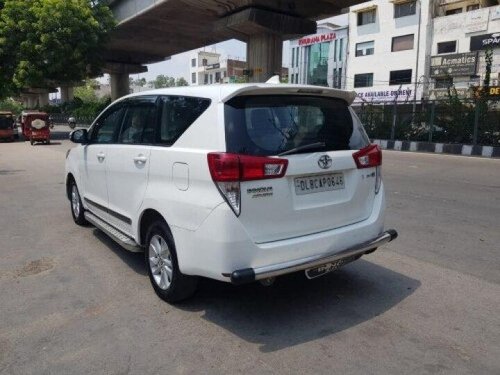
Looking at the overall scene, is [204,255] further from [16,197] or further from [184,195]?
[16,197]

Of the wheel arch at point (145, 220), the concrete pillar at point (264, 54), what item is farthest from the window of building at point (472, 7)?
the wheel arch at point (145, 220)

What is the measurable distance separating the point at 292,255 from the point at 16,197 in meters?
7.16

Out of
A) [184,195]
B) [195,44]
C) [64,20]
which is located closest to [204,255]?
[184,195]

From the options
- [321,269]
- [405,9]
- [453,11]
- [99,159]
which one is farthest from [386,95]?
[321,269]

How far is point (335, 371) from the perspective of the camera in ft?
9.10

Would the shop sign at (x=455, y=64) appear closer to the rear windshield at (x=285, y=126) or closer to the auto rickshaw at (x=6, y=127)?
the auto rickshaw at (x=6, y=127)

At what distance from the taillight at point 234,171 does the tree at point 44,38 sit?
86.5 feet

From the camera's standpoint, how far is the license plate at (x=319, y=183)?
10.9 ft

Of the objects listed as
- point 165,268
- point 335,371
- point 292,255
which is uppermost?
point 292,255

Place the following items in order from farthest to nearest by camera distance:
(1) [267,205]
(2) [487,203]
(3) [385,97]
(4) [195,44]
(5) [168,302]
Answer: (3) [385,97]
(4) [195,44]
(2) [487,203]
(5) [168,302]
(1) [267,205]

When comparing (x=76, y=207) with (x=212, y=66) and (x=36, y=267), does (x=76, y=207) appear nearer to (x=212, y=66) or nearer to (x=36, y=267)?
(x=36, y=267)

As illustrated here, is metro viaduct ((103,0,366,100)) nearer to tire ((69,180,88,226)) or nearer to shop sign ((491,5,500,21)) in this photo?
tire ((69,180,88,226))

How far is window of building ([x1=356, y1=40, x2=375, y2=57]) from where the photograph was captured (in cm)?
4469

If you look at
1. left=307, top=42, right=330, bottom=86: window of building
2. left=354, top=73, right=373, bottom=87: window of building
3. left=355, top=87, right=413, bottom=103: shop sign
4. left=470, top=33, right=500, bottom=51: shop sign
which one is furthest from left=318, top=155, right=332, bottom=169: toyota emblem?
left=307, top=42, right=330, bottom=86: window of building
